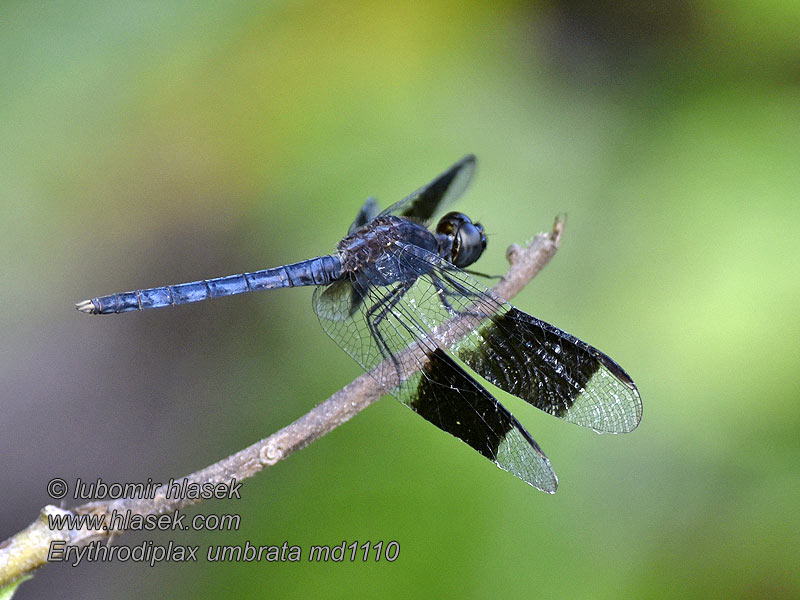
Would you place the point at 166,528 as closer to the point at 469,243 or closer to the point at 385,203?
the point at 469,243

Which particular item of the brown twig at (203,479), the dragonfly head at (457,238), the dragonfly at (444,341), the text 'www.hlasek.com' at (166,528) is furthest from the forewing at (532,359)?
the text 'www.hlasek.com' at (166,528)

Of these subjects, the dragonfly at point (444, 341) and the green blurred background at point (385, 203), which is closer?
the dragonfly at point (444, 341)

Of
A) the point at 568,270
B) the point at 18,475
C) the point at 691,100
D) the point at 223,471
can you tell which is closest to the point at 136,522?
the point at 223,471

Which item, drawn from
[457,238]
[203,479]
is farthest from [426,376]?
[203,479]

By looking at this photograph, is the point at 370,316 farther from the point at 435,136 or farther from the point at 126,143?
the point at 126,143

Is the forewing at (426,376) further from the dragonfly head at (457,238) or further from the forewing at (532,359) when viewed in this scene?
the dragonfly head at (457,238)

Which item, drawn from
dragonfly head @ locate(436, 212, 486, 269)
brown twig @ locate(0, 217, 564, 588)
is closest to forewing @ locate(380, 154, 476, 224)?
dragonfly head @ locate(436, 212, 486, 269)
